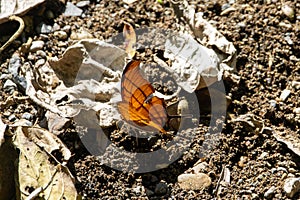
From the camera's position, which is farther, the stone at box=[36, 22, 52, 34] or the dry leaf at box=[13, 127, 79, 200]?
the stone at box=[36, 22, 52, 34]

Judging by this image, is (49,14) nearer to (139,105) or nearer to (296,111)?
(139,105)

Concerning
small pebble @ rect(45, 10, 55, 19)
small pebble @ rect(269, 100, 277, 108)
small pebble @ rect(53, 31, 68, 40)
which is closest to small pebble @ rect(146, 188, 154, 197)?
small pebble @ rect(269, 100, 277, 108)

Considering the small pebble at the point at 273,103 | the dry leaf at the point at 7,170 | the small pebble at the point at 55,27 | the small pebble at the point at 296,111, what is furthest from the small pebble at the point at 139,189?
the small pebble at the point at 55,27

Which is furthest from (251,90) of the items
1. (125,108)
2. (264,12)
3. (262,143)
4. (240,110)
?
(125,108)

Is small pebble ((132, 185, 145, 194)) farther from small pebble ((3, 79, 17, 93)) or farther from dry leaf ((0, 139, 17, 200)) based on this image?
small pebble ((3, 79, 17, 93))

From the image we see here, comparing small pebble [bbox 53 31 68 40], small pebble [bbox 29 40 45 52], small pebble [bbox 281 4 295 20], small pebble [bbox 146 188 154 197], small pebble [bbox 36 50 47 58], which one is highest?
small pebble [bbox 281 4 295 20]

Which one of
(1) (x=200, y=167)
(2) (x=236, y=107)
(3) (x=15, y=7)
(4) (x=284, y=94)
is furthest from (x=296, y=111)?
(3) (x=15, y=7)

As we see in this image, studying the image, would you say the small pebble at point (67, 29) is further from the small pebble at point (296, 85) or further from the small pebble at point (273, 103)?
the small pebble at point (296, 85)
